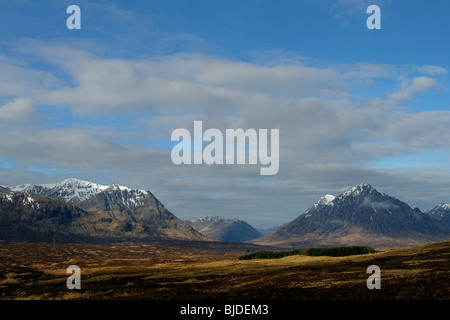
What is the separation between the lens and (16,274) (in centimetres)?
12494

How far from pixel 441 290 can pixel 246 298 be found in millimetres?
21365

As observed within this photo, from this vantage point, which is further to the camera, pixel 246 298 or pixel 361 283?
pixel 361 283

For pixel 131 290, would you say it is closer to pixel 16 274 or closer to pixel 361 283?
pixel 361 283
